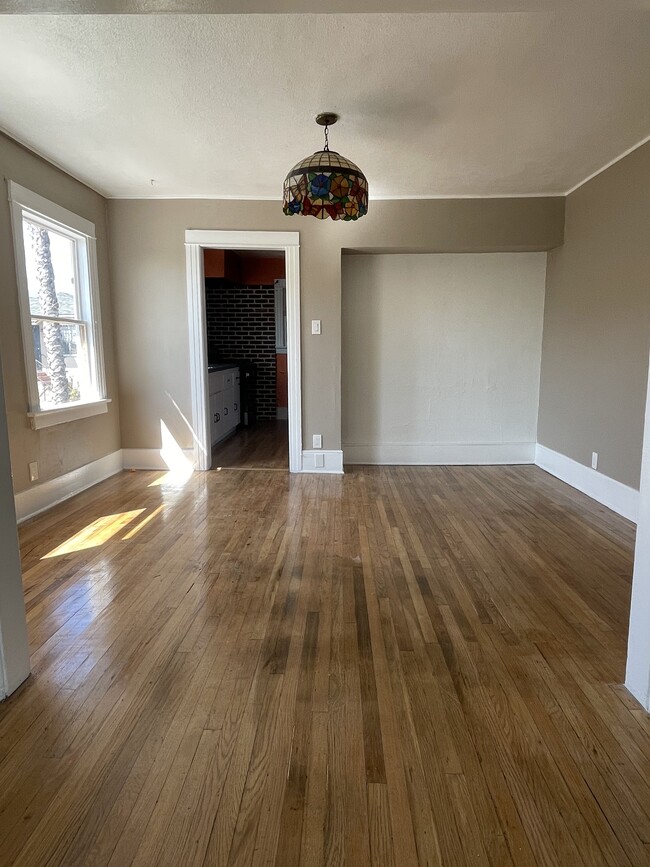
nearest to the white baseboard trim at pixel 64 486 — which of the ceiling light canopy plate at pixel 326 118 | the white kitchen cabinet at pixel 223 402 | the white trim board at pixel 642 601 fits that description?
the white kitchen cabinet at pixel 223 402

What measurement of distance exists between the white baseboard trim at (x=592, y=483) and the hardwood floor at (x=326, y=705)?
1.13ft

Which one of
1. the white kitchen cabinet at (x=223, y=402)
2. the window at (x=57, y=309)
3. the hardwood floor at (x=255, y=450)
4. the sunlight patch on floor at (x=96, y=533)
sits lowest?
the sunlight patch on floor at (x=96, y=533)

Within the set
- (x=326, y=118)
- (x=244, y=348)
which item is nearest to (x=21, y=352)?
(x=326, y=118)

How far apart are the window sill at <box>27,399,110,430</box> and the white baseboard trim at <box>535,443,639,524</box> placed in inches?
154

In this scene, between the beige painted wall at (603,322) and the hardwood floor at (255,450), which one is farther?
the hardwood floor at (255,450)

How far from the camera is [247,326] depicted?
7.73 metres

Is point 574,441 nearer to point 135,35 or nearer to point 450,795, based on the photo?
point 450,795

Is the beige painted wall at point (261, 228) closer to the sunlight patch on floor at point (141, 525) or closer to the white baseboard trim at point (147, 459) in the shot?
the white baseboard trim at point (147, 459)

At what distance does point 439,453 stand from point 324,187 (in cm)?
307

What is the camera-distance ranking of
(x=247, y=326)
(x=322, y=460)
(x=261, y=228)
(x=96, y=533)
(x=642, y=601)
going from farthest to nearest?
1. (x=247, y=326)
2. (x=322, y=460)
3. (x=261, y=228)
4. (x=96, y=533)
5. (x=642, y=601)

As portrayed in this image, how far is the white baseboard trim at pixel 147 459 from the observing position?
4663 millimetres

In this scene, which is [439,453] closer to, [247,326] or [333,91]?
[333,91]

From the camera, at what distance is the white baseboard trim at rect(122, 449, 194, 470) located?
4.66 metres

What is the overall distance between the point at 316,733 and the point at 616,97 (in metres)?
3.32
